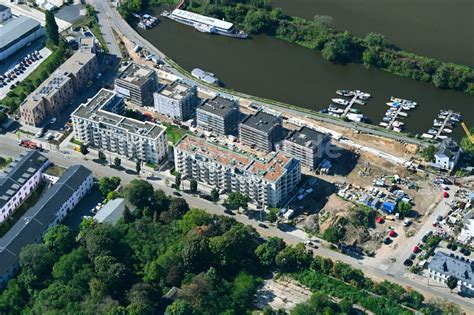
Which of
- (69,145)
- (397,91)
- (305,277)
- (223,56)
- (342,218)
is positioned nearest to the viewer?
(305,277)

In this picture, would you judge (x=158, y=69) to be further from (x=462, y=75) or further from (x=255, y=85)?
(x=462, y=75)

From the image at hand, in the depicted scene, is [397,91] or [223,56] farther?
[223,56]

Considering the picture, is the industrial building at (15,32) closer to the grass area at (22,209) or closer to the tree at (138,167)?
the grass area at (22,209)

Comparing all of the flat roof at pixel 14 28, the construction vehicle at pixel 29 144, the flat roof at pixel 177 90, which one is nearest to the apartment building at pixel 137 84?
the flat roof at pixel 177 90

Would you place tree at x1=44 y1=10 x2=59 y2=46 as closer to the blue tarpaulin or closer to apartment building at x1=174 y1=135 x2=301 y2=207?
apartment building at x1=174 y1=135 x2=301 y2=207

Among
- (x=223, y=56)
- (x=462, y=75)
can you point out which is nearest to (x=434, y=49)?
(x=462, y=75)

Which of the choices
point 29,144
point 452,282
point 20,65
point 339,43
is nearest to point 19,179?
point 29,144

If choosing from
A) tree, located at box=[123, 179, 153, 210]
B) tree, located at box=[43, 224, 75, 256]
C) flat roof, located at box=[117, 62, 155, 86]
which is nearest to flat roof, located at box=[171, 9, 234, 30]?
flat roof, located at box=[117, 62, 155, 86]
